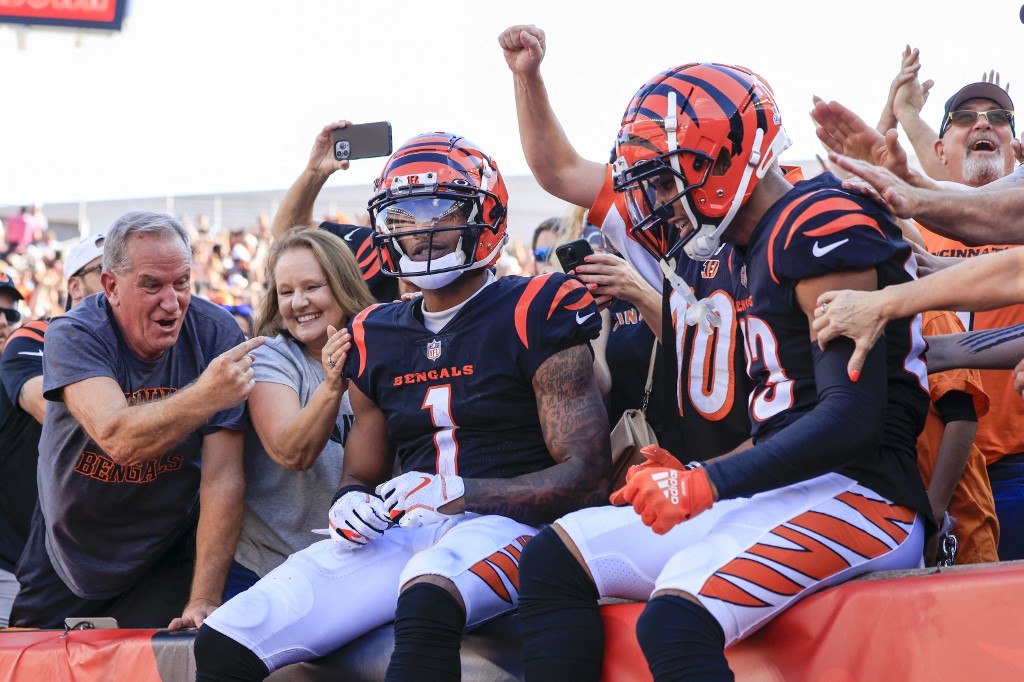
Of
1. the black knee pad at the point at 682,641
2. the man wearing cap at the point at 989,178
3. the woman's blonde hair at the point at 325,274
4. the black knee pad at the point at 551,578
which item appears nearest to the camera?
the black knee pad at the point at 682,641

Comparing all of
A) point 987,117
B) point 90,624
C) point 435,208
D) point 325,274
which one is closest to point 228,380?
point 325,274

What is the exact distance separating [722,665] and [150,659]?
6.73ft

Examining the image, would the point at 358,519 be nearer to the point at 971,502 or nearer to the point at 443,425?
the point at 443,425

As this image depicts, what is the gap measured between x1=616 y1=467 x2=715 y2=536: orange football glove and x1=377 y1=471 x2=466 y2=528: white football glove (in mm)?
753

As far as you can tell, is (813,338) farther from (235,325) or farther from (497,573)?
(235,325)

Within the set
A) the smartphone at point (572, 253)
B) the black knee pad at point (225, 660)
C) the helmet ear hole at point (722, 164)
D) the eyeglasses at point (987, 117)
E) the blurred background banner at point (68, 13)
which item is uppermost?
the blurred background banner at point (68, 13)

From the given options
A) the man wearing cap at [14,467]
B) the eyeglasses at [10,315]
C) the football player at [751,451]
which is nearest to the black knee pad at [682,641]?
the football player at [751,451]

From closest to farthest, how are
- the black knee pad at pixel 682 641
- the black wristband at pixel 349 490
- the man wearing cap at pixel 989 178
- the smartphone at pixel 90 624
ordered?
the black knee pad at pixel 682 641 → the black wristband at pixel 349 490 → the man wearing cap at pixel 989 178 → the smartphone at pixel 90 624

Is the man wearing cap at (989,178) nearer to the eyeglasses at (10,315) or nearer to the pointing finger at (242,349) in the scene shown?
the pointing finger at (242,349)

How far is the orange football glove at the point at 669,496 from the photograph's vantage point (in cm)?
241

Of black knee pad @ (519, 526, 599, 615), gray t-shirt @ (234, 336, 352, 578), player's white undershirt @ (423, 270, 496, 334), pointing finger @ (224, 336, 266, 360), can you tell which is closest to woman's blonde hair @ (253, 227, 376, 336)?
gray t-shirt @ (234, 336, 352, 578)

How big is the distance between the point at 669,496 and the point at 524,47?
6.69 feet

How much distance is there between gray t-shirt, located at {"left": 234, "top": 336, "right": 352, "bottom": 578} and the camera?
157 inches

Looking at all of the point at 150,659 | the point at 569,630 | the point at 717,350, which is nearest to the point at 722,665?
the point at 569,630
